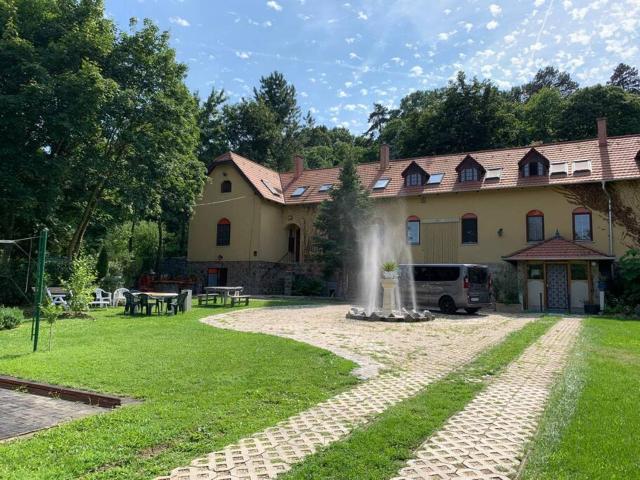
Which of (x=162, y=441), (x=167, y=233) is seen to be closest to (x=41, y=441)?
(x=162, y=441)

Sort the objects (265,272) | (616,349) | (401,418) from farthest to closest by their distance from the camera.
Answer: (265,272)
(616,349)
(401,418)

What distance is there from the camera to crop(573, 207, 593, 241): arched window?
22812 millimetres

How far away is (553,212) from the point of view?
2367 centimetres

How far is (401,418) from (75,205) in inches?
850

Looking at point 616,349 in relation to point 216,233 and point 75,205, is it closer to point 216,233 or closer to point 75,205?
point 75,205

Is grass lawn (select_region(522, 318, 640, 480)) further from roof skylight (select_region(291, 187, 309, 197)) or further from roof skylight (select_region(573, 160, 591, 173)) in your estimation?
roof skylight (select_region(291, 187, 309, 197))

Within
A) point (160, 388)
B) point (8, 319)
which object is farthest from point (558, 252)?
point (8, 319)

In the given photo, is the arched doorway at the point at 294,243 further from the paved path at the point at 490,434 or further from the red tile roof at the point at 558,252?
the paved path at the point at 490,434

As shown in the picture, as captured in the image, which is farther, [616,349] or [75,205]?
[75,205]

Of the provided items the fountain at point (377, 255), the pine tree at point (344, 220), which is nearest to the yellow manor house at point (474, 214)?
the fountain at point (377, 255)

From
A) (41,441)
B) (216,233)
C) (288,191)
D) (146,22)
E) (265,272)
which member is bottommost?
(41,441)

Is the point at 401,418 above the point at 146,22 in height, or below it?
below

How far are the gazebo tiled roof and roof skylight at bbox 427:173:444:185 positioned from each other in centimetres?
672

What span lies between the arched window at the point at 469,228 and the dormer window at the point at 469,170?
7.15 feet
